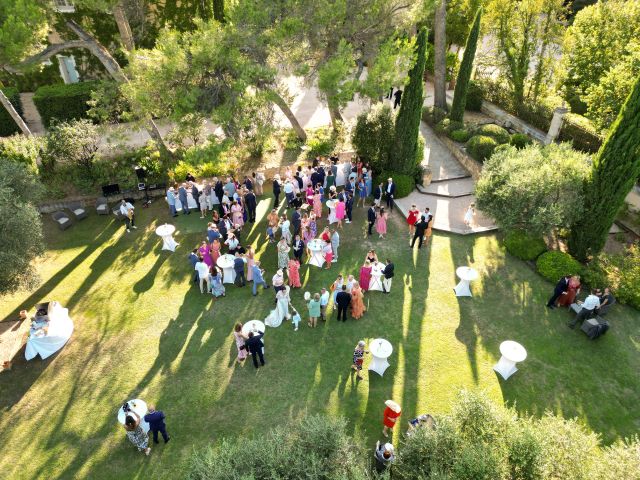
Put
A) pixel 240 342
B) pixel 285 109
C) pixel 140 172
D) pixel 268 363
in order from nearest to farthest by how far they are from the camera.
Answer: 1. pixel 240 342
2. pixel 268 363
3. pixel 140 172
4. pixel 285 109

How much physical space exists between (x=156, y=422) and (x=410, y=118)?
14.3m

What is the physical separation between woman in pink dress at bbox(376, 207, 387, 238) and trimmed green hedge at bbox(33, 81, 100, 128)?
17.0 meters

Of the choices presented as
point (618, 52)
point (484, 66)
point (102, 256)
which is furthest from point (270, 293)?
point (484, 66)

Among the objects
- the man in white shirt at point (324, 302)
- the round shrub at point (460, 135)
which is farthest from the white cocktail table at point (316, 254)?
the round shrub at point (460, 135)

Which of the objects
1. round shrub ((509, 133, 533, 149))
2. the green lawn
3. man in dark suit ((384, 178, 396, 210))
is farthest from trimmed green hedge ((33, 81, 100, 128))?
round shrub ((509, 133, 533, 149))

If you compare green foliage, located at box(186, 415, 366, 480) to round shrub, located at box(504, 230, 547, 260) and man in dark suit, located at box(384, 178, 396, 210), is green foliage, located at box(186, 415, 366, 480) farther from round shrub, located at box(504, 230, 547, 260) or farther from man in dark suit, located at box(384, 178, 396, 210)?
man in dark suit, located at box(384, 178, 396, 210)

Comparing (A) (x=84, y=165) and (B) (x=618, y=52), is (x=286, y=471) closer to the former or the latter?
(A) (x=84, y=165)

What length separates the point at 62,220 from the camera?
17047 mm

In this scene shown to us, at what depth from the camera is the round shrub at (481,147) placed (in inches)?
763

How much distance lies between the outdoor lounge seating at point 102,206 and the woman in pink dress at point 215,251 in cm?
653

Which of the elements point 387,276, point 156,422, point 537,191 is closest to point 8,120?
point 156,422

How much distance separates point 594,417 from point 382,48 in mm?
14948

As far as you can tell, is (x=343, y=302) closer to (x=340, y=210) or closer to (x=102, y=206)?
(x=340, y=210)

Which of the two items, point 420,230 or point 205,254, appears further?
point 420,230
